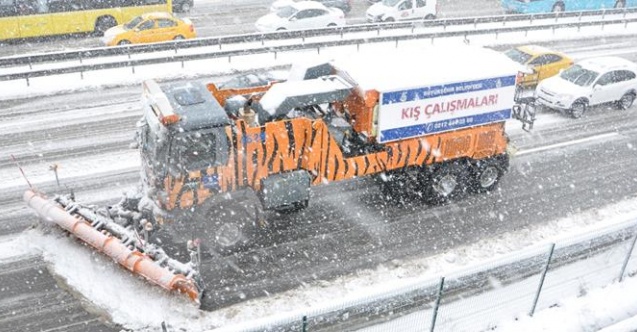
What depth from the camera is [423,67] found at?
1316cm

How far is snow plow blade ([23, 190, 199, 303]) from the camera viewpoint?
10320 mm

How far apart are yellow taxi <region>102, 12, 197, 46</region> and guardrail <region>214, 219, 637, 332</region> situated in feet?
60.6

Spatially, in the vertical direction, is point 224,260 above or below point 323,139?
below

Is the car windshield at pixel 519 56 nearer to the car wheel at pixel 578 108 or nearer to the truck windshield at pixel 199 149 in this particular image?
the car wheel at pixel 578 108

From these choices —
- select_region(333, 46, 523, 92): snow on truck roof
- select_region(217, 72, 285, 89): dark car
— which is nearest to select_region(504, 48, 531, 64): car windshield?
select_region(333, 46, 523, 92): snow on truck roof

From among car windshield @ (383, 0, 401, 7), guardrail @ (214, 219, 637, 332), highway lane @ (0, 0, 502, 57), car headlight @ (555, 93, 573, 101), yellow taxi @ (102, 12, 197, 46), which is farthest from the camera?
car windshield @ (383, 0, 401, 7)

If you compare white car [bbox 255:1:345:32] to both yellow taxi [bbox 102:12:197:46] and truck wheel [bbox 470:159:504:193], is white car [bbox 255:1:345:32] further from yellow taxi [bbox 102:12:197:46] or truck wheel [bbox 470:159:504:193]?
truck wheel [bbox 470:159:504:193]

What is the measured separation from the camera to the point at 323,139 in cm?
1239

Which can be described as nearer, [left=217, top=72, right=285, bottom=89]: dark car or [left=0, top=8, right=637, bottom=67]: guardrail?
[left=217, top=72, right=285, bottom=89]: dark car

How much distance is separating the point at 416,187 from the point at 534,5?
72.2 ft

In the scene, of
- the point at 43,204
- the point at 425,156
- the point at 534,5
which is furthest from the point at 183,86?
the point at 534,5

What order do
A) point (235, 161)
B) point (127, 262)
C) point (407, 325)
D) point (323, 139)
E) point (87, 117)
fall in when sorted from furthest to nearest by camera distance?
1. point (87, 117)
2. point (323, 139)
3. point (235, 161)
4. point (127, 262)
5. point (407, 325)

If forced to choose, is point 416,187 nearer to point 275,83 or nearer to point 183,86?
point 275,83

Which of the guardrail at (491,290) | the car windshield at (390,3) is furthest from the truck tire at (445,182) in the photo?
the car windshield at (390,3)
